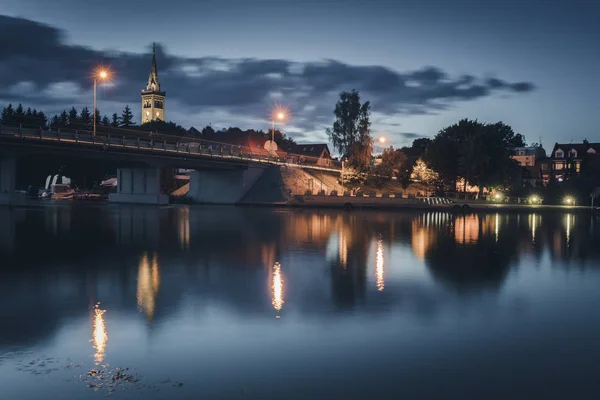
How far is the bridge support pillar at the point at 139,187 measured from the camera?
80375 millimetres

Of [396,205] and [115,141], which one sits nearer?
[115,141]

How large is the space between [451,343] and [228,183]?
78.3 metres

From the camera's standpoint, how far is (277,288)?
47.9 ft

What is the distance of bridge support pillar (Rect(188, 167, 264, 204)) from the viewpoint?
278 ft

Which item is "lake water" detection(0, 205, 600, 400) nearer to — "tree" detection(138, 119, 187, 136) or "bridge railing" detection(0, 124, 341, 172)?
"bridge railing" detection(0, 124, 341, 172)

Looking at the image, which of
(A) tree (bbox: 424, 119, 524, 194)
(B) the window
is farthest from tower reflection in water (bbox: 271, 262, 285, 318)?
(B) the window

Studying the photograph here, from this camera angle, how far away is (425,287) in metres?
15.0

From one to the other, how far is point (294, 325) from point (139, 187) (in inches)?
3001

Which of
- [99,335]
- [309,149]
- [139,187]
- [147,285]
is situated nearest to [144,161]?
[139,187]

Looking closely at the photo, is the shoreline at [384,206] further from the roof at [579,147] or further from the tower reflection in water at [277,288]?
the roof at [579,147]

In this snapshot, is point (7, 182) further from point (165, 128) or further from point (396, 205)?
point (165, 128)

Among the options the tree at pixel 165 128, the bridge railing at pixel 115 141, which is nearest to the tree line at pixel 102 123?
the tree at pixel 165 128

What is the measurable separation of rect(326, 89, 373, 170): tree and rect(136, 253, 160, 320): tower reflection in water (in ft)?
263

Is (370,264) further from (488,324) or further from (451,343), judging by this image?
(451,343)
